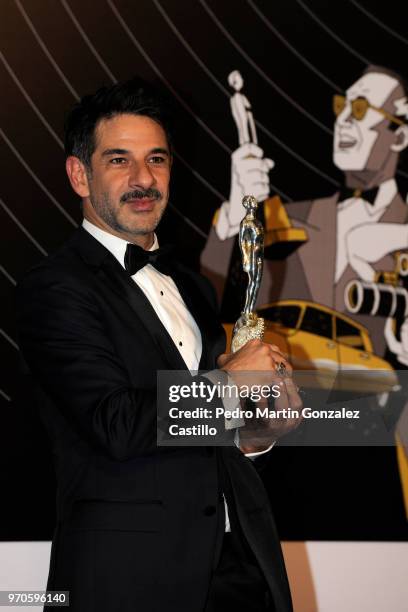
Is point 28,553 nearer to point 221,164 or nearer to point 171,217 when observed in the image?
point 171,217


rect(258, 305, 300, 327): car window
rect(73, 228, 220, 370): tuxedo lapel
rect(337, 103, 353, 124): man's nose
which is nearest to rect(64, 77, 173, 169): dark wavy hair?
rect(73, 228, 220, 370): tuxedo lapel

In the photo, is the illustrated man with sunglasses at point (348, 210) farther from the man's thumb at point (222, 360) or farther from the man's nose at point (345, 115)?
the man's thumb at point (222, 360)

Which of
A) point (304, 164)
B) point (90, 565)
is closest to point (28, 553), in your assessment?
point (90, 565)

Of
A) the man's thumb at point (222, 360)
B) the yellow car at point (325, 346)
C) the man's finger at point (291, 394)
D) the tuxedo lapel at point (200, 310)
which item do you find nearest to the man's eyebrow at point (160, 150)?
the tuxedo lapel at point (200, 310)

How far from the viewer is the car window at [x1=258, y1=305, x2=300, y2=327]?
2789 millimetres

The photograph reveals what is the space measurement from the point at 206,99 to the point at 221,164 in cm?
24

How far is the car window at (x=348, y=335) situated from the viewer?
280 cm

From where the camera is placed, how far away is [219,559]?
1.66 metres

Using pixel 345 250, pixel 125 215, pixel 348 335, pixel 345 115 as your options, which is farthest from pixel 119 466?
pixel 345 115

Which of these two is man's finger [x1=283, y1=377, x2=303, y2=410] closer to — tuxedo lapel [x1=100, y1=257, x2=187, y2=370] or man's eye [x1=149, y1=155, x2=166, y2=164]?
tuxedo lapel [x1=100, y1=257, x2=187, y2=370]

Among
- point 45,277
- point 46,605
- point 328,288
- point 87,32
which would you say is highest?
point 87,32

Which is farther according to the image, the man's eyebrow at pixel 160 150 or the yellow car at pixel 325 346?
the yellow car at pixel 325 346

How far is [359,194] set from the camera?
9.45 ft

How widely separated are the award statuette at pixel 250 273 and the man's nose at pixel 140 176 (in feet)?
0.89
